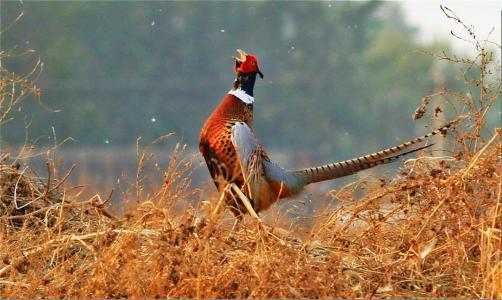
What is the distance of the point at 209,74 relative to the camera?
86.6ft

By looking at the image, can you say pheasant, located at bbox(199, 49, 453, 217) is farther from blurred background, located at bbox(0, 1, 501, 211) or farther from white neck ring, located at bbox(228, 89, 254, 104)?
blurred background, located at bbox(0, 1, 501, 211)

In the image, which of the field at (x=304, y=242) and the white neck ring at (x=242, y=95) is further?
the white neck ring at (x=242, y=95)

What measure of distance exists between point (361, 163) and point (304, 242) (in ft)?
3.20

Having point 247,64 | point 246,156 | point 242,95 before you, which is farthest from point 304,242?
point 247,64

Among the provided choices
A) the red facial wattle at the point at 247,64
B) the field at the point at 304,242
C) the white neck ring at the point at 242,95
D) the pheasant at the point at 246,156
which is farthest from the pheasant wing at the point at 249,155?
the field at the point at 304,242

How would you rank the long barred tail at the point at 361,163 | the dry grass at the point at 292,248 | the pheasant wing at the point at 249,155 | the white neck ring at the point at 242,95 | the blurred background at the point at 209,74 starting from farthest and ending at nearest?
the blurred background at the point at 209,74 → the white neck ring at the point at 242,95 → the pheasant wing at the point at 249,155 → the long barred tail at the point at 361,163 → the dry grass at the point at 292,248

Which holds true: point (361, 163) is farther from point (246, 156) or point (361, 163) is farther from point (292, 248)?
point (292, 248)

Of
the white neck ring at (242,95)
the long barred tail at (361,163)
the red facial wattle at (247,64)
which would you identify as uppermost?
the red facial wattle at (247,64)

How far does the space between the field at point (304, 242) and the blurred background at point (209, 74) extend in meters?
20.3

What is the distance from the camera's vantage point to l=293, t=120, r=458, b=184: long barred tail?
477cm

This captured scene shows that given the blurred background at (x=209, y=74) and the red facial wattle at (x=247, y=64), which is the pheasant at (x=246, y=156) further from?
the blurred background at (x=209, y=74)

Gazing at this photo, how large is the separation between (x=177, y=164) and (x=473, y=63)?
1338 mm

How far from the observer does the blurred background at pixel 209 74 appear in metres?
26.6

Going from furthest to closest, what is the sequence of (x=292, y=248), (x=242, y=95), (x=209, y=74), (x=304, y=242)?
(x=209, y=74), (x=242, y=95), (x=304, y=242), (x=292, y=248)
